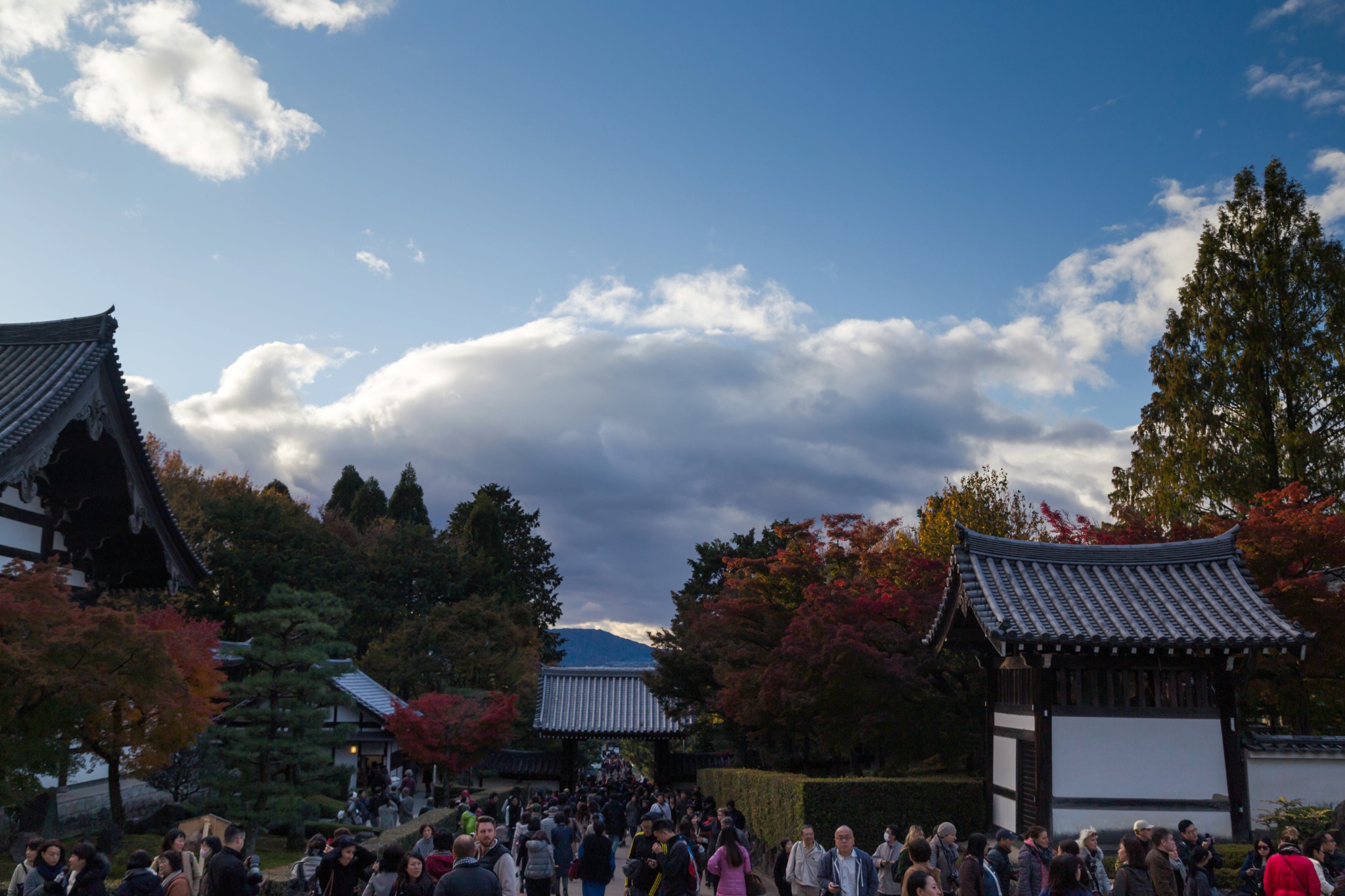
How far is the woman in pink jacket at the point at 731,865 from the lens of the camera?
32.2 ft

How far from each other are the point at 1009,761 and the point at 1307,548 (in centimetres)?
786

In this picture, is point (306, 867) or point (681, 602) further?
point (681, 602)

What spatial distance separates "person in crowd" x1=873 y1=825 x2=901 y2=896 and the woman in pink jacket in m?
2.03

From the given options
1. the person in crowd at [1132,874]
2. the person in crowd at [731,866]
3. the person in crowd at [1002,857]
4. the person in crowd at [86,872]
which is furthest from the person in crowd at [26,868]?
the person in crowd at [1132,874]

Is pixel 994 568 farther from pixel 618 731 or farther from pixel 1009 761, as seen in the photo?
pixel 618 731

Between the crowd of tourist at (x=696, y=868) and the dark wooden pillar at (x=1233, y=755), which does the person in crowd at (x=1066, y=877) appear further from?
the dark wooden pillar at (x=1233, y=755)

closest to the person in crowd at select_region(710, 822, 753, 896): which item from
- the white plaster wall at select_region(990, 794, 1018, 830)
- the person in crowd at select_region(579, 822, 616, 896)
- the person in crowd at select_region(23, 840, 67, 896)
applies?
the person in crowd at select_region(579, 822, 616, 896)

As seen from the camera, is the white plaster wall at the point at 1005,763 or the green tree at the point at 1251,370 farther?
the green tree at the point at 1251,370

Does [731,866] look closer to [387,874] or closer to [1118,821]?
[387,874]

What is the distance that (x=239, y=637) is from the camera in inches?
1842

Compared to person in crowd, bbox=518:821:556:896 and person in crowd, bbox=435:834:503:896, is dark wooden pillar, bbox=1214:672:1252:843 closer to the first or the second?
person in crowd, bbox=518:821:556:896

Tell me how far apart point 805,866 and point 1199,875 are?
4480 mm

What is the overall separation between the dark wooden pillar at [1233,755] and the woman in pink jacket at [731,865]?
31.5 ft

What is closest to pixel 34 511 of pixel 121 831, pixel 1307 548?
pixel 121 831
